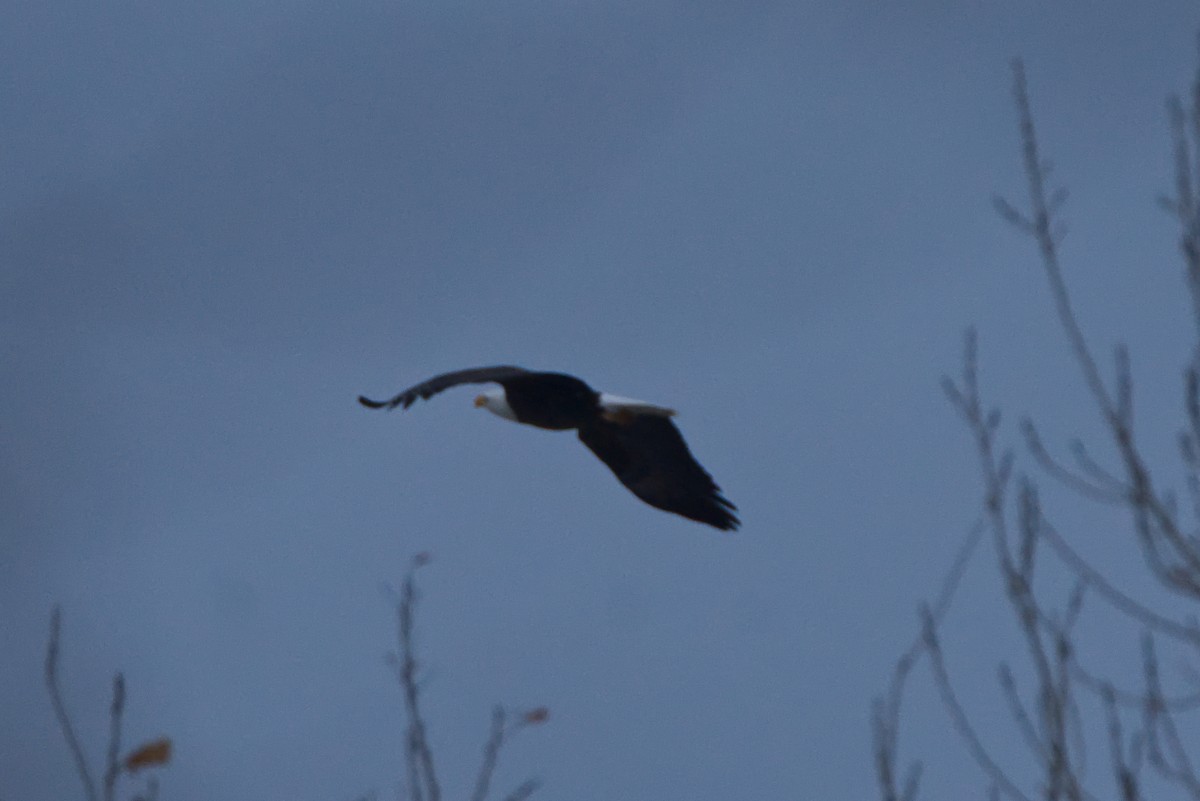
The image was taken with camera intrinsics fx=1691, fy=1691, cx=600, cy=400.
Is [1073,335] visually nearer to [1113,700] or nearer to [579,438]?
[1113,700]

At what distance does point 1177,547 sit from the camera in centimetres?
411

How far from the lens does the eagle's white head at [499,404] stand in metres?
8.75

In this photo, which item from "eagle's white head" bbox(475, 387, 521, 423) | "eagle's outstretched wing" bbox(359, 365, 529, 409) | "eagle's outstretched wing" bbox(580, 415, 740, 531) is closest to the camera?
"eagle's outstretched wing" bbox(359, 365, 529, 409)

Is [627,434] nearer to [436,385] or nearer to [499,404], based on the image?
[499,404]

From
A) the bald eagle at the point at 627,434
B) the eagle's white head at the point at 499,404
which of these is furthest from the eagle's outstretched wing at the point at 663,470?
the eagle's white head at the point at 499,404

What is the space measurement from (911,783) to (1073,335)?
114 centimetres

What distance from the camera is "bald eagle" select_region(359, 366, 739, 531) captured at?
8.55m

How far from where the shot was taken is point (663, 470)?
9469 millimetres

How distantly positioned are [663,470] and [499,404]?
1.13 metres

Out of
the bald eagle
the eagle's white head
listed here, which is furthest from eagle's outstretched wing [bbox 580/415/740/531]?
the eagle's white head

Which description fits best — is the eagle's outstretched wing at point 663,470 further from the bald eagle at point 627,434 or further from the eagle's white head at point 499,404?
the eagle's white head at point 499,404

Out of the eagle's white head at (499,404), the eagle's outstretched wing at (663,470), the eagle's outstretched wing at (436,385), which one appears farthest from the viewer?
the eagle's outstretched wing at (663,470)

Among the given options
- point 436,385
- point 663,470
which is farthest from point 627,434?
point 436,385

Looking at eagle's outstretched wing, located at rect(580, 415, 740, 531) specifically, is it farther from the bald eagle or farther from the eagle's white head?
the eagle's white head
